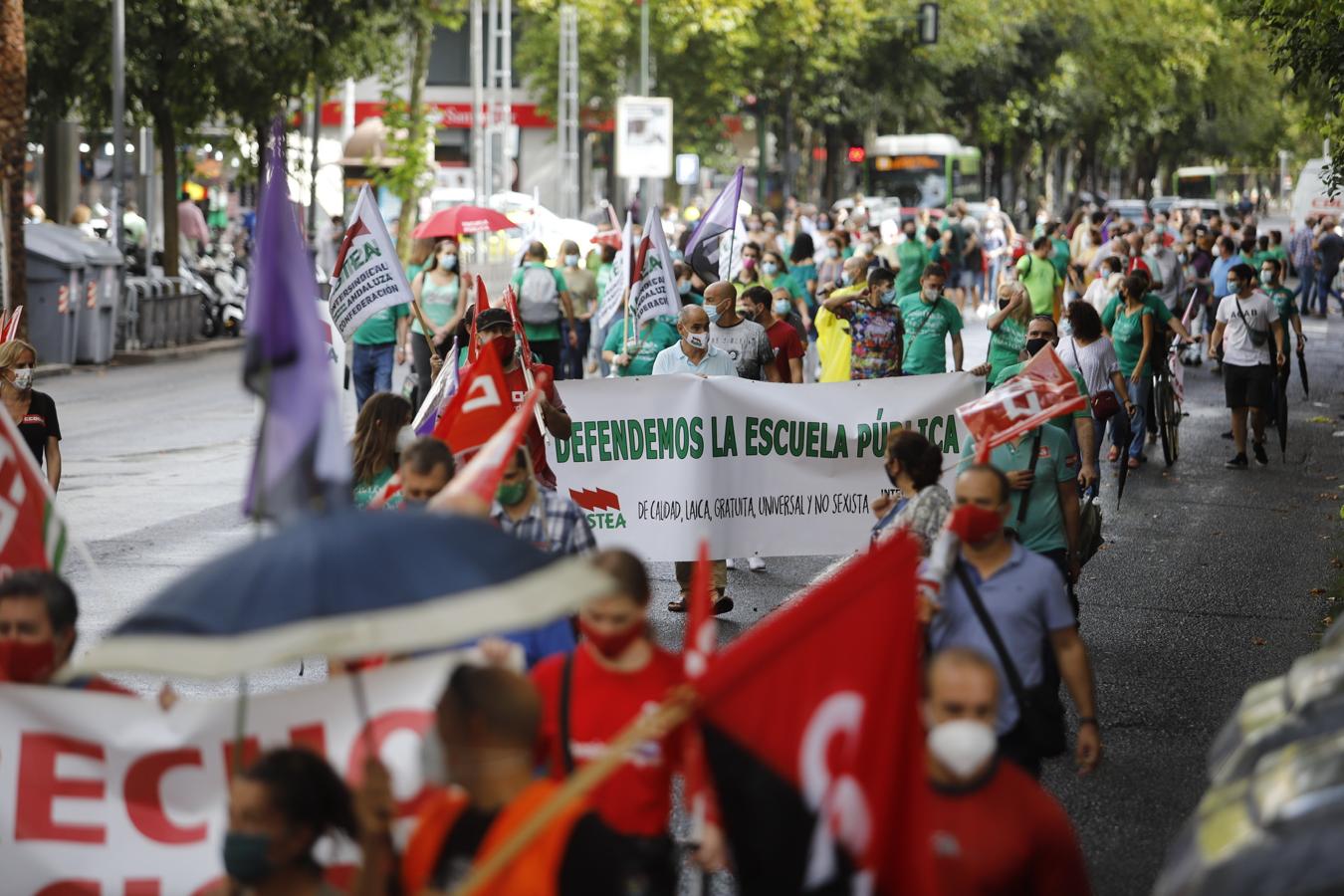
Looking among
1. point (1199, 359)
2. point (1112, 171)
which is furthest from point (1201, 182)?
point (1199, 359)

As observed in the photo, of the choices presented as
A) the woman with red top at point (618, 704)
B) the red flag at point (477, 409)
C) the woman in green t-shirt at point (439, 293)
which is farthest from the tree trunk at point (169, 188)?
the woman with red top at point (618, 704)

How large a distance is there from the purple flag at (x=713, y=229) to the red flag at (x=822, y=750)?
12147 millimetres

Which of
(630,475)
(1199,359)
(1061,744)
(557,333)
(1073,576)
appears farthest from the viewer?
(1199,359)

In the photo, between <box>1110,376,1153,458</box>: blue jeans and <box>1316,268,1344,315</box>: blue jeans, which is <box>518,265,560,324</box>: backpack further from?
<box>1316,268,1344,315</box>: blue jeans

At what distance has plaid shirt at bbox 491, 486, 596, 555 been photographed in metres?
6.88

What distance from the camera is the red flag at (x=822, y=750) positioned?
414 centimetres

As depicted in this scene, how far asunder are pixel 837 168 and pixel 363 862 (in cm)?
6628

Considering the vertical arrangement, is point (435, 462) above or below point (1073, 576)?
above

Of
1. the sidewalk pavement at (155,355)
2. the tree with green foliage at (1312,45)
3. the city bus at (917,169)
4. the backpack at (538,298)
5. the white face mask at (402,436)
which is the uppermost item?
the city bus at (917,169)

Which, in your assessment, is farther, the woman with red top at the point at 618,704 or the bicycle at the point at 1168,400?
the bicycle at the point at 1168,400

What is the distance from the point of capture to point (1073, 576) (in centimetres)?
892

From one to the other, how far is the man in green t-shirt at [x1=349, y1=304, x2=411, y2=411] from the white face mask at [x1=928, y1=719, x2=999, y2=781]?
41.8 feet

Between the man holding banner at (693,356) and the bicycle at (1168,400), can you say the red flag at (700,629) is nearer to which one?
the man holding banner at (693,356)

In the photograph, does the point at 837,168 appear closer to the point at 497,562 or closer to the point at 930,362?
the point at 930,362
